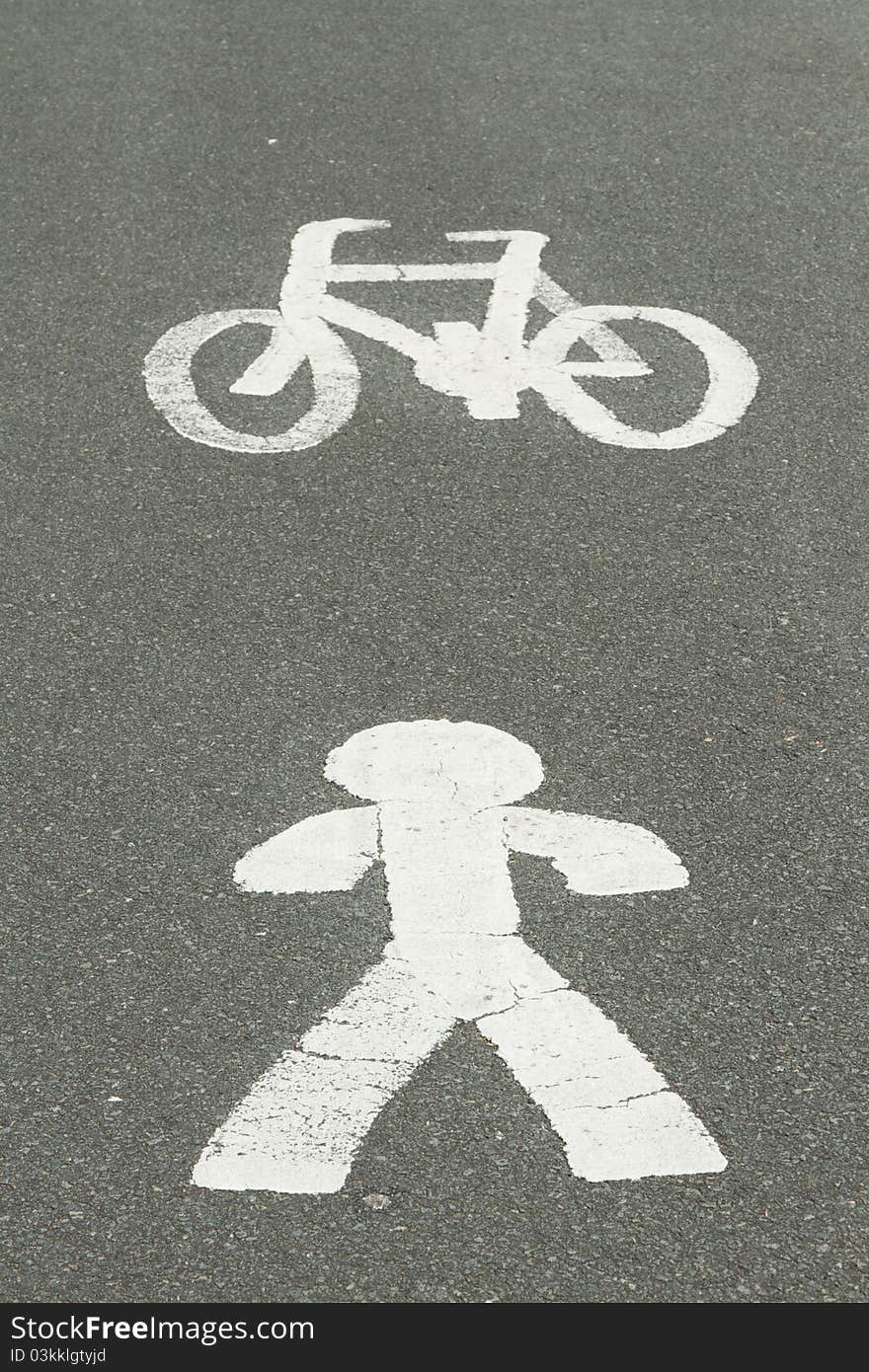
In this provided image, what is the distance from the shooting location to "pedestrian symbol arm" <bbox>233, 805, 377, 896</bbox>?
3.51 metres

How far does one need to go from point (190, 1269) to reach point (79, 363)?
11.6ft

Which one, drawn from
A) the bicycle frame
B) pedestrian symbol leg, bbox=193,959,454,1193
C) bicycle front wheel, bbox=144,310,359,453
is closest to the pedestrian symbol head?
pedestrian symbol leg, bbox=193,959,454,1193

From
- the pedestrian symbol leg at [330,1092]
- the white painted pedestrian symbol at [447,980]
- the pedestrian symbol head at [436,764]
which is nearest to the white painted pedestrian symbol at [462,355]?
the pedestrian symbol head at [436,764]

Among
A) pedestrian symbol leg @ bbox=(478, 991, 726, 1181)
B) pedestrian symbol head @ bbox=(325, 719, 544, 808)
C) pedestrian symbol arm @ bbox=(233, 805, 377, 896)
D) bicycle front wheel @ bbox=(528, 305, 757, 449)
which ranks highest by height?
bicycle front wheel @ bbox=(528, 305, 757, 449)

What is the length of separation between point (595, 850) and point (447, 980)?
1.71 ft

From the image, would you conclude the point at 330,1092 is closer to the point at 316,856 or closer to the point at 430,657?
the point at 316,856

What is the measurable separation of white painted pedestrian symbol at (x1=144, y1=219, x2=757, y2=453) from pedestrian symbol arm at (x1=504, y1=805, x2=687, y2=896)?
1777 millimetres

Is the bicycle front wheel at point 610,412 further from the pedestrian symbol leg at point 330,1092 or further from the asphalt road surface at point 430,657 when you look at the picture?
the pedestrian symbol leg at point 330,1092

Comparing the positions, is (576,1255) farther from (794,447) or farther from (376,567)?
(794,447)

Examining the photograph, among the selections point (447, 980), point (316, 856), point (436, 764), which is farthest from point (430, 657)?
point (447, 980)

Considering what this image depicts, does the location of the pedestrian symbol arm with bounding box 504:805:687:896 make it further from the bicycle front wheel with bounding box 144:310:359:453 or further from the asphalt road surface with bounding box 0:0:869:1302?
the bicycle front wheel with bounding box 144:310:359:453
